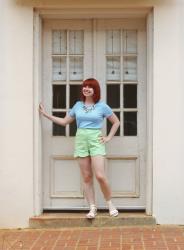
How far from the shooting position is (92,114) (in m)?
8.11

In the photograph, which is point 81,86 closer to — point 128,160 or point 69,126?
point 69,126

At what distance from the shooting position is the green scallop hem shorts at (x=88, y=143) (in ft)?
26.7

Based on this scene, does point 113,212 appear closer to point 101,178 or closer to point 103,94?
point 101,178

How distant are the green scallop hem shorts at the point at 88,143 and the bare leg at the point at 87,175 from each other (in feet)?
A: 0.29

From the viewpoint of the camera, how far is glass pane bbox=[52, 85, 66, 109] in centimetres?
863

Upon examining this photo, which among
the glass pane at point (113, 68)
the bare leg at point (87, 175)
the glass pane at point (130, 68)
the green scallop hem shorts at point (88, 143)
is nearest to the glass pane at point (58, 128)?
the green scallop hem shorts at point (88, 143)

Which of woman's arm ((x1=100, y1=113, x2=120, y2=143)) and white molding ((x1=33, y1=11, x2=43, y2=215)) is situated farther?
white molding ((x1=33, y1=11, x2=43, y2=215))

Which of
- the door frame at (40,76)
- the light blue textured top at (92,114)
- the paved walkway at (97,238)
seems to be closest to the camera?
the paved walkway at (97,238)

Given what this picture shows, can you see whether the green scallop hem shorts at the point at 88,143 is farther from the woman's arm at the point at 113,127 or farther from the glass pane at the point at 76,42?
the glass pane at the point at 76,42

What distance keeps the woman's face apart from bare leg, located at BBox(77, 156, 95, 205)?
84 cm

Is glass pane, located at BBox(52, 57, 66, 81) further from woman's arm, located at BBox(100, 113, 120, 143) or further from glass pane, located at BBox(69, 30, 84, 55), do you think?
woman's arm, located at BBox(100, 113, 120, 143)

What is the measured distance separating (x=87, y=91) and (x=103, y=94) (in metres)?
0.50

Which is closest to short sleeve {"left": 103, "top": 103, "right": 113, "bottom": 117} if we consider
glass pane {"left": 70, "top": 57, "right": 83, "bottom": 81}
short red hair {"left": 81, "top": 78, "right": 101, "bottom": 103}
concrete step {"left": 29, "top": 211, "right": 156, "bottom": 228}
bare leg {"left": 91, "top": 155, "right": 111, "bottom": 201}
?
short red hair {"left": 81, "top": 78, "right": 101, "bottom": 103}

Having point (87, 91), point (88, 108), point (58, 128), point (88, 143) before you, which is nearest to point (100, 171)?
point (88, 143)
